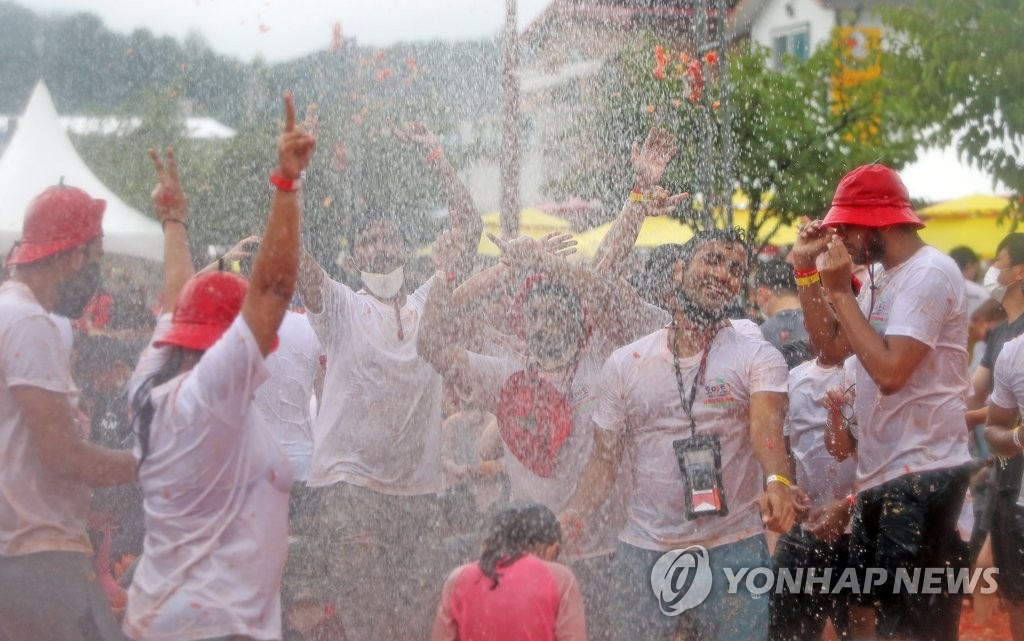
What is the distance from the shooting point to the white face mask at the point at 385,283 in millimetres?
5355

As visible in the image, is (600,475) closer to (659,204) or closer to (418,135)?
(659,204)

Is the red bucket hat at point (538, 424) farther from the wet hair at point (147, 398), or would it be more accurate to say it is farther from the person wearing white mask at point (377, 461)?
the wet hair at point (147, 398)

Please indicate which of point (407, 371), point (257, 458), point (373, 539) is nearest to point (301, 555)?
point (373, 539)

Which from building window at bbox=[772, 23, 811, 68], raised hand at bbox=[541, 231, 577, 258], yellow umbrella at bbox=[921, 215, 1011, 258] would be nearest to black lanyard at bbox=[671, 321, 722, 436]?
raised hand at bbox=[541, 231, 577, 258]

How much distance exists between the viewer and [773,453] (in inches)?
162

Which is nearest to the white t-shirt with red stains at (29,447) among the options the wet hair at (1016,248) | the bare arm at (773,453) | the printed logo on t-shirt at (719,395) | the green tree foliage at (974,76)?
the printed logo on t-shirt at (719,395)

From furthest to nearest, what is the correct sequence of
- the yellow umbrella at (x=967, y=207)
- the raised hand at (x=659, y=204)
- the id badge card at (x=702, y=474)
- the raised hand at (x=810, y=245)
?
the yellow umbrella at (x=967, y=207) → the raised hand at (x=659, y=204) → the raised hand at (x=810, y=245) → the id badge card at (x=702, y=474)

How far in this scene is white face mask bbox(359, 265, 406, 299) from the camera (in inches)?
211

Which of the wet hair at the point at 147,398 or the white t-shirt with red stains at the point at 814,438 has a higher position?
the wet hair at the point at 147,398

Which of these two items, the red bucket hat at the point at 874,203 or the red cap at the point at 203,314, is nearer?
the red cap at the point at 203,314

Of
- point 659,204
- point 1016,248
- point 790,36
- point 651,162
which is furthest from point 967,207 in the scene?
point 790,36

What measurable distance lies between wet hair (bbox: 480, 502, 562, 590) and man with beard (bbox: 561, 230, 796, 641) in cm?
31

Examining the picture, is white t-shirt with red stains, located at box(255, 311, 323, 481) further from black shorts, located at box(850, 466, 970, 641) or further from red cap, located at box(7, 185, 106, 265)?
black shorts, located at box(850, 466, 970, 641)
